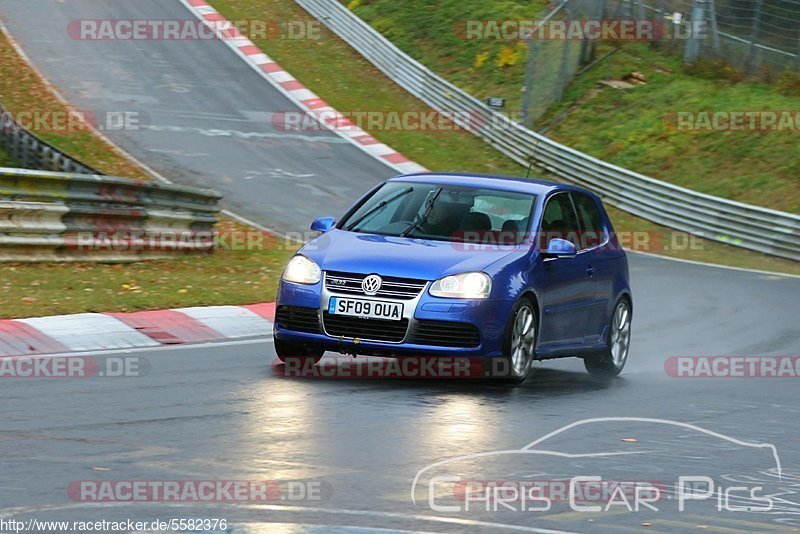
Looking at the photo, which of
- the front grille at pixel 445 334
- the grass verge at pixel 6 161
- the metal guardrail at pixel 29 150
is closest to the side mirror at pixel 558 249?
the front grille at pixel 445 334

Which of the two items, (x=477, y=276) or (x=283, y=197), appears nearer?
(x=477, y=276)

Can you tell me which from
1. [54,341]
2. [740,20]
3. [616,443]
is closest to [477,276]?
[616,443]

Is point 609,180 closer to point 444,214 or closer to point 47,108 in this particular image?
point 47,108

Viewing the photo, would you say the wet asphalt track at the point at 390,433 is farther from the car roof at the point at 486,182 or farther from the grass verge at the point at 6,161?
the grass verge at the point at 6,161

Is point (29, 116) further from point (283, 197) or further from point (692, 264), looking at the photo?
point (692, 264)

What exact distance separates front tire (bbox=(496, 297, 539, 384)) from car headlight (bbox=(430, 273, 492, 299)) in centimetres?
31

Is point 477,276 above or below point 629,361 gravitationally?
above

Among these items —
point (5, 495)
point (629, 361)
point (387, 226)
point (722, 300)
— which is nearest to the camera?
point (5, 495)

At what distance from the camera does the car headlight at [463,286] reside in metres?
9.97

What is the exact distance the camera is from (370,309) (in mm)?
9969

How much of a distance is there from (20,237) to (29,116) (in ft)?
44.9

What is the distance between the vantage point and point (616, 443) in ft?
27.6

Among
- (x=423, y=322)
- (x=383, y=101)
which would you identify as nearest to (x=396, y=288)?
(x=423, y=322)

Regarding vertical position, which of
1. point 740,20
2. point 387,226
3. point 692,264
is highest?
point 740,20
